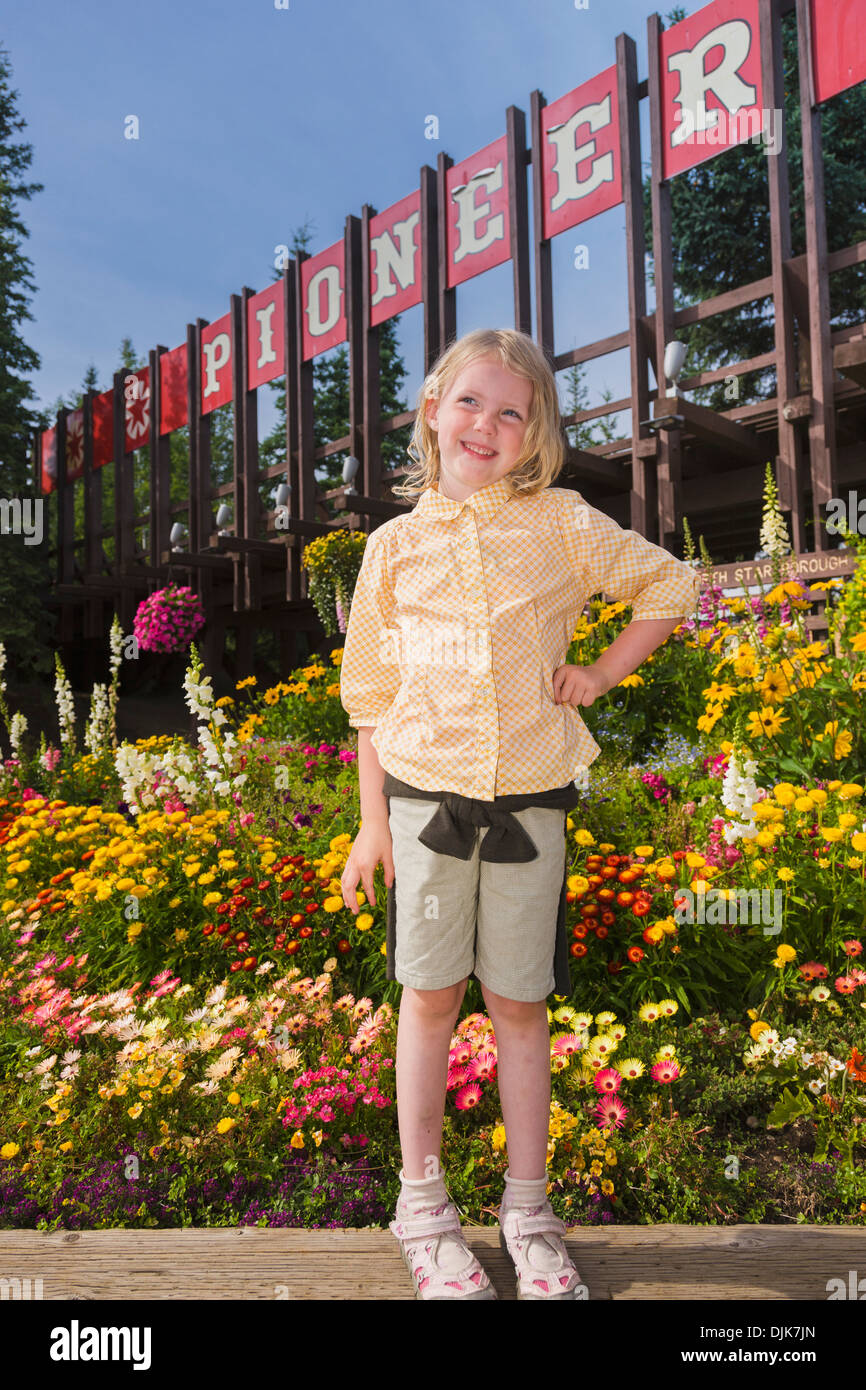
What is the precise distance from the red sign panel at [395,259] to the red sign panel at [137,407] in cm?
653

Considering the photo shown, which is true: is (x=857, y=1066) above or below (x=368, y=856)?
below

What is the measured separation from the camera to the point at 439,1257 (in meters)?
1.66

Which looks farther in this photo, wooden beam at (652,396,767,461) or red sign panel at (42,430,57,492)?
red sign panel at (42,430,57,492)

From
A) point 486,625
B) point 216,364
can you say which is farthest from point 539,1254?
point 216,364

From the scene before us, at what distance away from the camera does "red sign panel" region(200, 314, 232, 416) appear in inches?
560

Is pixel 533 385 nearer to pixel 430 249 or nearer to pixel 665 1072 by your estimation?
pixel 665 1072

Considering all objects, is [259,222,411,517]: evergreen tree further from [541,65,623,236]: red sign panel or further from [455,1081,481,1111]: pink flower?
[455,1081,481,1111]: pink flower

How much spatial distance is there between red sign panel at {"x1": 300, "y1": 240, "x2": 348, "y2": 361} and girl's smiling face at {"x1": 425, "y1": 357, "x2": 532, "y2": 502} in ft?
36.4

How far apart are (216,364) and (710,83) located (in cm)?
903
